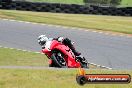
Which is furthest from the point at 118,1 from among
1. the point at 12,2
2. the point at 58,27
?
the point at 58,27

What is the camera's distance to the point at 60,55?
1102cm

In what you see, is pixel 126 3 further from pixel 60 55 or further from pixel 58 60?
pixel 58 60

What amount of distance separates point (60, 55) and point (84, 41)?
911 cm

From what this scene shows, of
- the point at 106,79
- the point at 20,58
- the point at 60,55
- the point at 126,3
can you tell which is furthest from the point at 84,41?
the point at 126,3

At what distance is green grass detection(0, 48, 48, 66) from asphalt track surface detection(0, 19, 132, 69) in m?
1.33

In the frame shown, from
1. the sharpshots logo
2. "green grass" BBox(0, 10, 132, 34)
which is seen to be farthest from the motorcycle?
"green grass" BBox(0, 10, 132, 34)

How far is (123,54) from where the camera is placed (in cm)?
1680

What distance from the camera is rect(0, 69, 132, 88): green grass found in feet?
22.8

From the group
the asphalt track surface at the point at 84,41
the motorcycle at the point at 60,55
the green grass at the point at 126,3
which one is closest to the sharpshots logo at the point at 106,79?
the motorcycle at the point at 60,55

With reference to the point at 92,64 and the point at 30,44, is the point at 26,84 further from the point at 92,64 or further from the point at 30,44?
the point at 30,44

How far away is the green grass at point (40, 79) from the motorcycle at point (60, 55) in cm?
240

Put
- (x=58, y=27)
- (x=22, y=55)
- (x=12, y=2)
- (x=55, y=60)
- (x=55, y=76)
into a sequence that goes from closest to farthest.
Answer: (x=55, y=76) < (x=55, y=60) < (x=22, y=55) < (x=58, y=27) < (x=12, y=2)

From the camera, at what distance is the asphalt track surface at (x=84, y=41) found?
1575 cm

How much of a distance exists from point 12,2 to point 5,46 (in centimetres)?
1848
